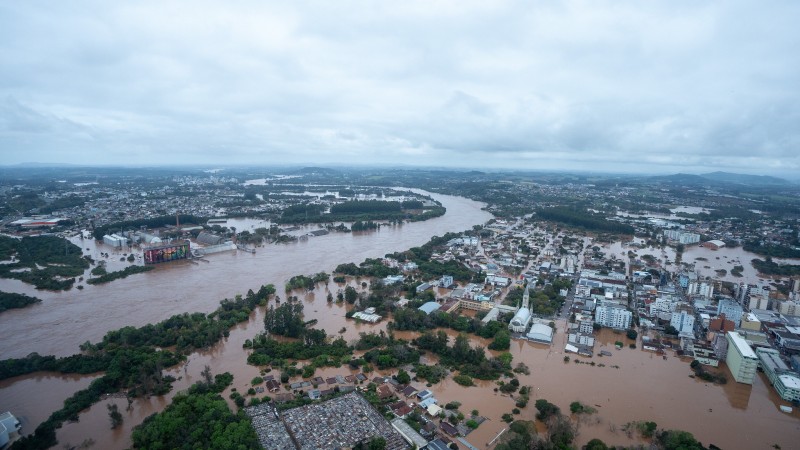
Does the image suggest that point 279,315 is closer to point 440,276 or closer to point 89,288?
point 440,276

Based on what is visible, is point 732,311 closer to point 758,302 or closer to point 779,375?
point 758,302

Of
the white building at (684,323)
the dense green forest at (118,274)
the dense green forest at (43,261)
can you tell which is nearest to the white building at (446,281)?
the white building at (684,323)

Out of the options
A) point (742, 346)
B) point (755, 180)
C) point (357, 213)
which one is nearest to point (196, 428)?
point (742, 346)

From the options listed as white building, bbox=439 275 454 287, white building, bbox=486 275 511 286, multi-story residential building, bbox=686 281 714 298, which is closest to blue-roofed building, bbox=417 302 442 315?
white building, bbox=439 275 454 287

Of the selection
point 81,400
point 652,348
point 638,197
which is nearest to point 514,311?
point 652,348

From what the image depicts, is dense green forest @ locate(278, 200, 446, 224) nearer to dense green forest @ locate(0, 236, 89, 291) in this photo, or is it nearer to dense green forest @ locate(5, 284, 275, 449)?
dense green forest @ locate(0, 236, 89, 291)

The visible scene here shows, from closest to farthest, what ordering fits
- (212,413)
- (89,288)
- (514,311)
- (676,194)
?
1. (212,413)
2. (514,311)
3. (89,288)
4. (676,194)
